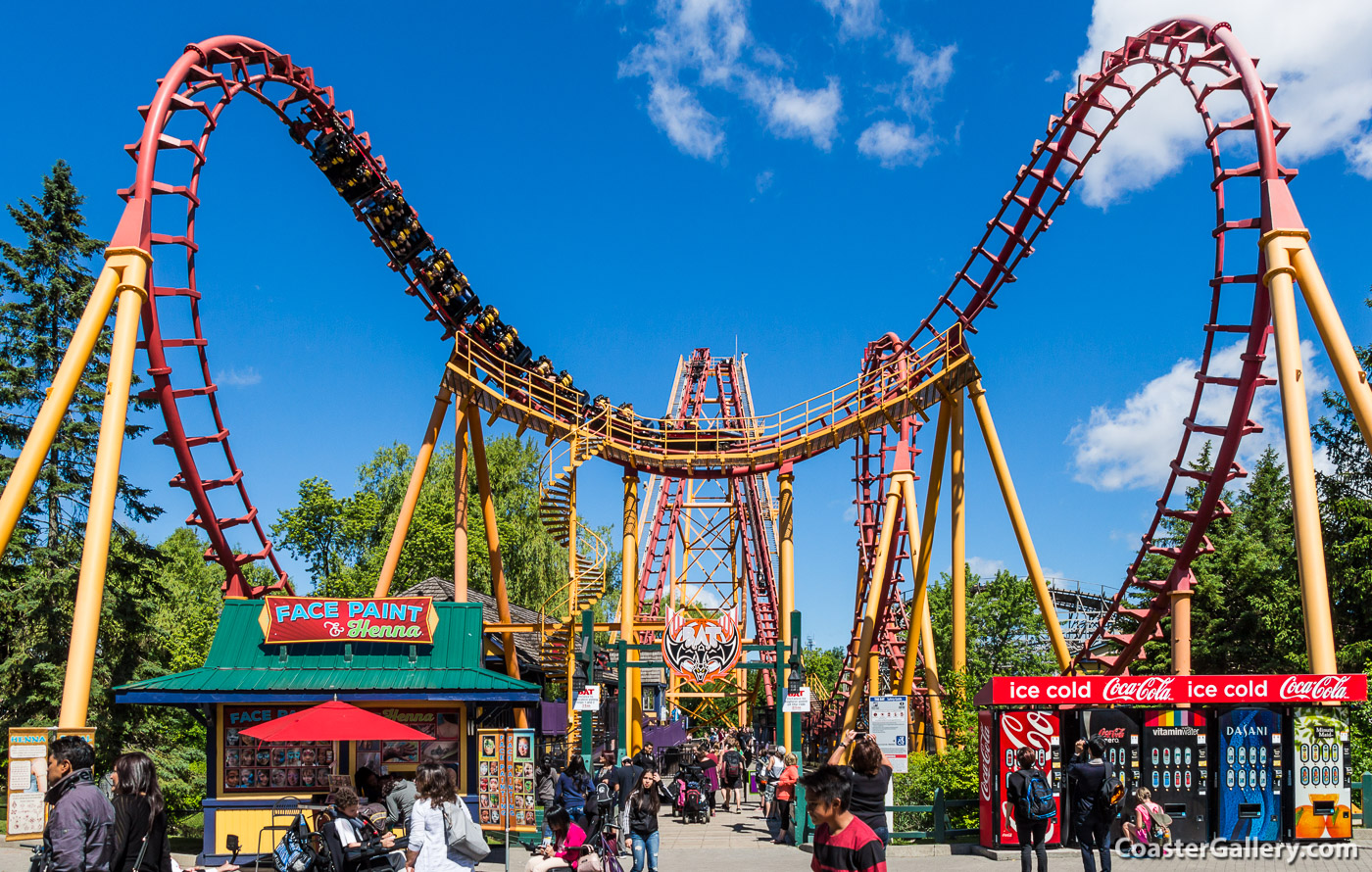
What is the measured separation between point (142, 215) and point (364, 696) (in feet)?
23.1

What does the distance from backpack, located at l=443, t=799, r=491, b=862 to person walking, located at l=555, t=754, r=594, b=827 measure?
12.6 ft

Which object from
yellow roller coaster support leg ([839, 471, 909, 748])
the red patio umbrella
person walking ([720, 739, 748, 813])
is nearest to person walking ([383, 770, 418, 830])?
the red patio umbrella

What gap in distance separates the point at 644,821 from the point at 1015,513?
9.72 metres

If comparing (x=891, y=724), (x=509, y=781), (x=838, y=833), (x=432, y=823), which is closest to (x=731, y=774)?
(x=891, y=724)

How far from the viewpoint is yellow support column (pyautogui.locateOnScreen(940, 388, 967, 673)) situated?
2073 cm

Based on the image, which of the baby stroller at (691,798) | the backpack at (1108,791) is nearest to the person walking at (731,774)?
the baby stroller at (691,798)

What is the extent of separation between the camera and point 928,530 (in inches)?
851

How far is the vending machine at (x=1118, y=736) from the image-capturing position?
539 inches

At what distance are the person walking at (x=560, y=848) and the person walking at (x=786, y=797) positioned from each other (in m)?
7.62

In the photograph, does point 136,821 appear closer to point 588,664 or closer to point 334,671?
point 334,671

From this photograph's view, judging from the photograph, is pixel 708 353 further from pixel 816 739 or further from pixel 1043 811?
pixel 1043 811

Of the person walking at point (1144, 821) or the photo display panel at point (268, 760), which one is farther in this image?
the photo display panel at point (268, 760)

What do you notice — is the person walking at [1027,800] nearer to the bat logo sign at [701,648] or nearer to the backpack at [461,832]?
the backpack at [461,832]

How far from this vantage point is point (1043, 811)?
10.6 m
